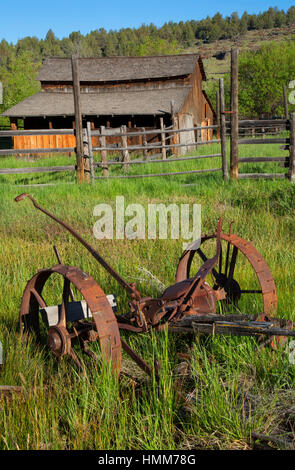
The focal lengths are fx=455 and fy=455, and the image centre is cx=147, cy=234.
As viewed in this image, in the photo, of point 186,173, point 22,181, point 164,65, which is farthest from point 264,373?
point 164,65

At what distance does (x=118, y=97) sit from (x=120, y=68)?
314 centimetres

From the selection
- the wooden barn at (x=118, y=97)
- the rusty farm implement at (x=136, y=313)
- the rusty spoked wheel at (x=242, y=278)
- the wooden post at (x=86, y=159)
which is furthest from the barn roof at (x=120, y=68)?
the rusty farm implement at (x=136, y=313)

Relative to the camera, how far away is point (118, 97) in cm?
2438

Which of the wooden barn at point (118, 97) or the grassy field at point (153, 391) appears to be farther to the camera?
the wooden barn at point (118, 97)

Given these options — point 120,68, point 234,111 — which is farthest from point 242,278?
point 120,68

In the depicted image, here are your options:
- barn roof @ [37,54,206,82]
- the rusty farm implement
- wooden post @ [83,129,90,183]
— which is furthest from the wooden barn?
the rusty farm implement

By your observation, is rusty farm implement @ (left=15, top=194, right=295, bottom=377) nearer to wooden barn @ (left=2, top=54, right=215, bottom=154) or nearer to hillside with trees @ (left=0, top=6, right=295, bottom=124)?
wooden barn @ (left=2, top=54, right=215, bottom=154)

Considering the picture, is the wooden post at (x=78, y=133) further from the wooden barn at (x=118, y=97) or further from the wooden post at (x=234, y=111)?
the wooden barn at (x=118, y=97)

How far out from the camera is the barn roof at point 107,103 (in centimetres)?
2120

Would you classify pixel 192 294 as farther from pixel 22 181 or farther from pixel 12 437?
pixel 22 181

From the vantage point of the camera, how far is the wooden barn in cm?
2145

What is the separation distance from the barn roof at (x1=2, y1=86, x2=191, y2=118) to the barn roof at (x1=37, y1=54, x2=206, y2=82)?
2.77ft

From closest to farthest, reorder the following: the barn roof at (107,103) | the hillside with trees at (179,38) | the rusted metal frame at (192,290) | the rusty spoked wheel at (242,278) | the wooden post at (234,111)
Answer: the rusted metal frame at (192,290), the rusty spoked wheel at (242,278), the wooden post at (234,111), the barn roof at (107,103), the hillside with trees at (179,38)

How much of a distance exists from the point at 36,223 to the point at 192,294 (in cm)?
423
